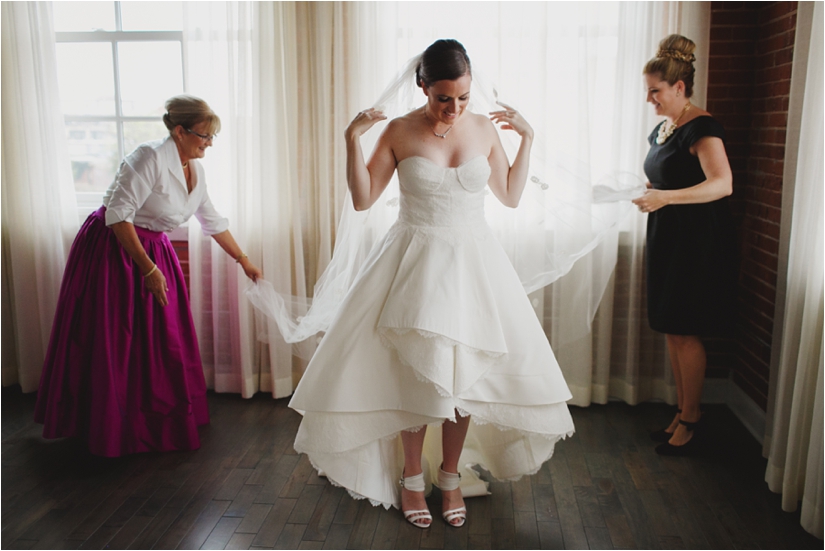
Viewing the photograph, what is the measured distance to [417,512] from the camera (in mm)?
2586

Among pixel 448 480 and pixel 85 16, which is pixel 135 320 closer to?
pixel 448 480

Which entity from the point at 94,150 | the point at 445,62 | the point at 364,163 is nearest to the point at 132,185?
the point at 364,163

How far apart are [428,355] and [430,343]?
38 millimetres

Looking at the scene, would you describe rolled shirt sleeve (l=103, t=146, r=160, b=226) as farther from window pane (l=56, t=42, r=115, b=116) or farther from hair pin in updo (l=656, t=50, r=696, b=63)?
hair pin in updo (l=656, t=50, r=696, b=63)

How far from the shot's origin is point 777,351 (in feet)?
9.39

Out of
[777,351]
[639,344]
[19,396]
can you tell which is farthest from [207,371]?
[777,351]

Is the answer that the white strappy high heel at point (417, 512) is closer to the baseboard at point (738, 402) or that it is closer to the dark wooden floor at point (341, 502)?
the dark wooden floor at point (341, 502)

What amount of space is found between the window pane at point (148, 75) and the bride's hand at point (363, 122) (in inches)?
74.9

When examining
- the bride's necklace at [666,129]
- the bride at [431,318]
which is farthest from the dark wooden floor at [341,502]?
the bride's necklace at [666,129]

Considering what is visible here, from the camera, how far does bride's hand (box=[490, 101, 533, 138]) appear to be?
2523mm

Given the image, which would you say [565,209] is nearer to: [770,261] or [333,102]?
[770,261]

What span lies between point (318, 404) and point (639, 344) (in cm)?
195

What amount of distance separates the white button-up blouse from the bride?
3.19ft

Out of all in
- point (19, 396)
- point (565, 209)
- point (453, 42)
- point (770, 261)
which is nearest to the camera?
point (453, 42)
